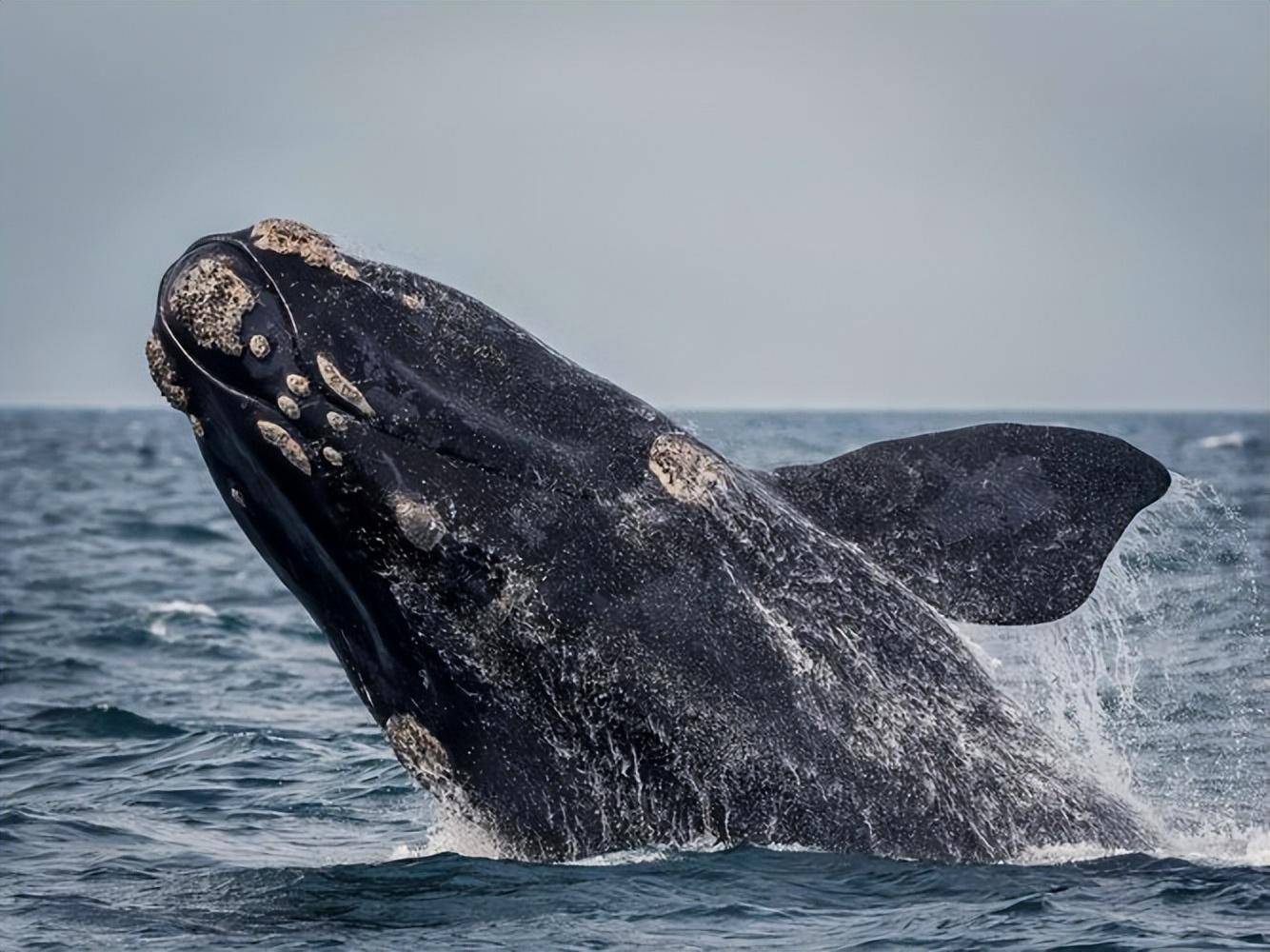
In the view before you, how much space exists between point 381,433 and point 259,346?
2.19ft

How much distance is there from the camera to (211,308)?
28.2 ft

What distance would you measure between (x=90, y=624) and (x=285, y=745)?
9.33 m

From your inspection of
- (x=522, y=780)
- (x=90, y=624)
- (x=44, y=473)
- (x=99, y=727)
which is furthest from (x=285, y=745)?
(x=44, y=473)

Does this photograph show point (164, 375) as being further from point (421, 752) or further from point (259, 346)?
point (421, 752)

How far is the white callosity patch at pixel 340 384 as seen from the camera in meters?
8.69

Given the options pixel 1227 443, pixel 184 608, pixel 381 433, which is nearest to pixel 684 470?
pixel 381 433

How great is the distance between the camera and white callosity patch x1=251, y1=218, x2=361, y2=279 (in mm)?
8844

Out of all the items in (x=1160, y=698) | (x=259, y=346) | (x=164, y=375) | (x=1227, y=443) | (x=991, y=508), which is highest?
(x=259, y=346)

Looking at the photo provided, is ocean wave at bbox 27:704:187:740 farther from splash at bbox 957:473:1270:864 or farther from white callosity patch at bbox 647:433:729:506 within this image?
white callosity patch at bbox 647:433:729:506

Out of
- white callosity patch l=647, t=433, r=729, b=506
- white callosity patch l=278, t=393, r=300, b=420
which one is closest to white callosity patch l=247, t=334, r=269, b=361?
white callosity patch l=278, t=393, r=300, b=420

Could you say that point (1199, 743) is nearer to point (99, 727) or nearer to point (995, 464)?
point (995, 464)

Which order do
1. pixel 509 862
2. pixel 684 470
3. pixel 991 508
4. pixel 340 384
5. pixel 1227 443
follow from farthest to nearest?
pixel 1227 443, pixel 991 508, pixel 509 862, pixel 684 470, pixel 340 384

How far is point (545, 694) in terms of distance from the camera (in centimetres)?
888

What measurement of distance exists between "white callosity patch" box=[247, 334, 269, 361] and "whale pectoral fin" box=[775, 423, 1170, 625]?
2.66 m
